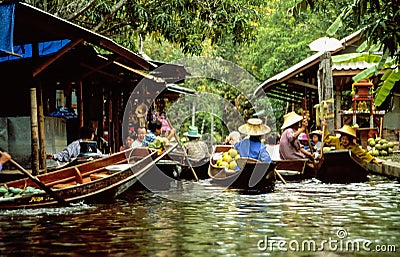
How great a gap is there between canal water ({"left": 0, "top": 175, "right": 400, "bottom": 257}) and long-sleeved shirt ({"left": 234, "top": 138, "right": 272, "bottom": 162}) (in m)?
1.15

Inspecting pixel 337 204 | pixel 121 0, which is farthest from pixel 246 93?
pixel 337 204

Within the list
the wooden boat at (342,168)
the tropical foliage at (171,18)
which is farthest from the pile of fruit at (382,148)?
the wooden boat at (342,168)

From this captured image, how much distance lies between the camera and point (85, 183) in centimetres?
1142

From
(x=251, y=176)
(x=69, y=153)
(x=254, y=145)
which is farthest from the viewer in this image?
(x=254, y=145)

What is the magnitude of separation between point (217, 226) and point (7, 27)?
15.3 feet

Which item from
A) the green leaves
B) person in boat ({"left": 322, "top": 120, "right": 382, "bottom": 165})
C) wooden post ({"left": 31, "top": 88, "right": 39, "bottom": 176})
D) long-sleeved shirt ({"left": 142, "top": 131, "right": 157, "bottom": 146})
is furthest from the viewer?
the green leaves

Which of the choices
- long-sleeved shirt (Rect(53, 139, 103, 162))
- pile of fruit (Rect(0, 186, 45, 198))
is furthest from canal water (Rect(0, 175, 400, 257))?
long-sleeved shirt (Rect(53, 139, 103, 162))

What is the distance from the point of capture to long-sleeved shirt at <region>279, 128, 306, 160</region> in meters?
16.6

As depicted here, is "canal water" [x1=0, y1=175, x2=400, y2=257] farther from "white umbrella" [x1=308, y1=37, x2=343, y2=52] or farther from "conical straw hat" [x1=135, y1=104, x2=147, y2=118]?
"conical straw hat" [x1=135, y1=104, x2=147, y2=118]

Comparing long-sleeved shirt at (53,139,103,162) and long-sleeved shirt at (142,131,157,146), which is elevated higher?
long-sleeved shirt at (142,131,157,146)

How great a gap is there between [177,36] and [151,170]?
600 cm

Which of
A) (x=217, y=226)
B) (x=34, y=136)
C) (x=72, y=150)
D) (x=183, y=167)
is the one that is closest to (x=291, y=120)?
(x=183, y=167)

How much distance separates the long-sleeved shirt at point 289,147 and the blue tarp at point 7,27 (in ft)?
24.3

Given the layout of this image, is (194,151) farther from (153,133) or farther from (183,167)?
(153,133)
